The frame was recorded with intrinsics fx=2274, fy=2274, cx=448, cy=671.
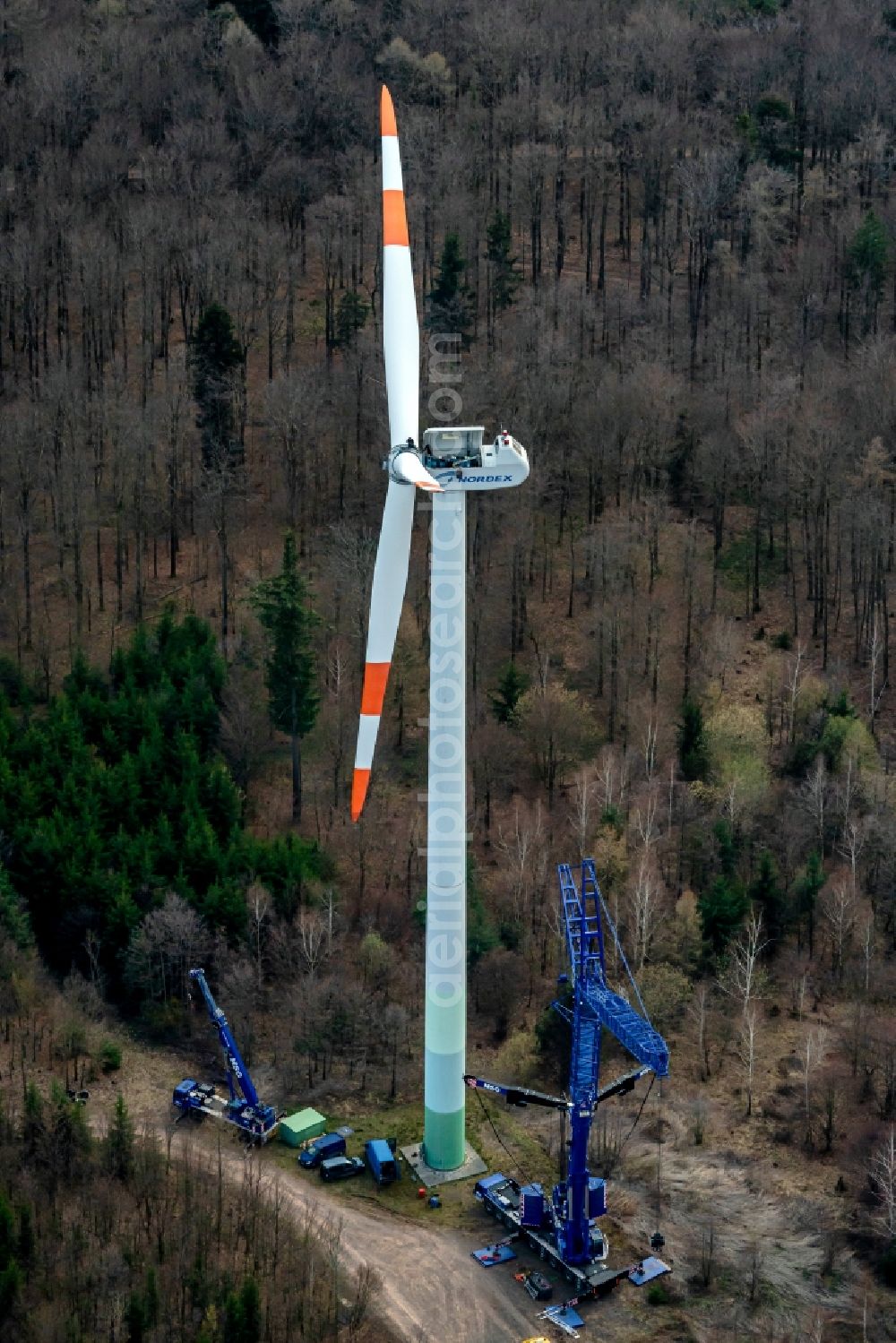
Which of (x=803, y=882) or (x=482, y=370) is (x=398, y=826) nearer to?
(x=803, y=882)

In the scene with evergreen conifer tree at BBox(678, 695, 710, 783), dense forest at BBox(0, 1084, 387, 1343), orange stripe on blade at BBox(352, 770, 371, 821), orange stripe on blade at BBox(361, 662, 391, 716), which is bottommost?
dense forest at BBox(0, 1084, 387, 1343)

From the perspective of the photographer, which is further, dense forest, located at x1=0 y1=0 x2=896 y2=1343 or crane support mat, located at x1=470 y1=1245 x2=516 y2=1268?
dense forest, located at x1=0 y1=0 x2=896 y2=1343

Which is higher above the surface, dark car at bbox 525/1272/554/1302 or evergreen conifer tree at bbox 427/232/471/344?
evergreen conifer tree at bbox 427/232/471/344

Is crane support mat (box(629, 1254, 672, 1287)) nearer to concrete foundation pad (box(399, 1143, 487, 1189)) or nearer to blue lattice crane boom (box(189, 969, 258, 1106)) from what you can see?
concrete foundation pad (box(399, 1143, 487, 1189))

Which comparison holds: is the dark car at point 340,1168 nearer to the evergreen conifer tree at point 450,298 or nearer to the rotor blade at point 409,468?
the rotor blade at point 409,468

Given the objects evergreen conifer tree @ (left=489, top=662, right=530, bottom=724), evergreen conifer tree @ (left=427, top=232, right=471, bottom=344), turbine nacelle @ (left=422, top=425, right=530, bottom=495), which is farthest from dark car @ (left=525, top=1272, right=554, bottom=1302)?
evergreen conifer tree @ (left=427, top=232, right=471, bottom=344)

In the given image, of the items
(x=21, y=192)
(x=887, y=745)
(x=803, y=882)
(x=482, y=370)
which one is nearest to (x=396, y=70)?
(x=21, y=192)

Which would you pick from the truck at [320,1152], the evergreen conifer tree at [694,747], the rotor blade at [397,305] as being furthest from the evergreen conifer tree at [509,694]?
the rotor blade at [397,305]
